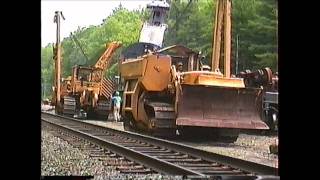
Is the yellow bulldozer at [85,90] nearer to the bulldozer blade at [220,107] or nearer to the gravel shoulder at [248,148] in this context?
the bulldozer blade at [220,107]

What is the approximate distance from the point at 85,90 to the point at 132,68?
6.11ft

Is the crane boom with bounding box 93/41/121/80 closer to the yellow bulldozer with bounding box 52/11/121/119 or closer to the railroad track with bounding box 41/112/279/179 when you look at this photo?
the yellow bulldozer with bounding box 52/11/121/119

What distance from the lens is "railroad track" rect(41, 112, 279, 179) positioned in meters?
2.71

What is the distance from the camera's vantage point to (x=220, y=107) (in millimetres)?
3867

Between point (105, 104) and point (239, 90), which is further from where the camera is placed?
point (105, 104)

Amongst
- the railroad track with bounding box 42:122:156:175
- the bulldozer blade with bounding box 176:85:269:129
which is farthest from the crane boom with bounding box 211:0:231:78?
the railroad track with bounding box 42:122:156:175

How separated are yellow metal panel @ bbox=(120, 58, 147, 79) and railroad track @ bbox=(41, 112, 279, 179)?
15.1 inches

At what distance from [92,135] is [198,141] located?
2.25 ft

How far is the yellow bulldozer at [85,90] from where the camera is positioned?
307cm
